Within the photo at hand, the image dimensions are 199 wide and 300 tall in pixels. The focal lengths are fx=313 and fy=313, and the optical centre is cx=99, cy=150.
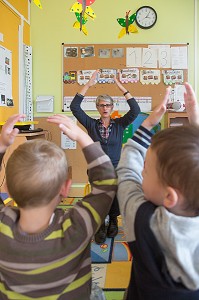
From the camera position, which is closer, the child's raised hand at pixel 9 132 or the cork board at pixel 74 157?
the child's raised hand at pixel 9 132

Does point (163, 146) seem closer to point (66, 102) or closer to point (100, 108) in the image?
point (100, 108)

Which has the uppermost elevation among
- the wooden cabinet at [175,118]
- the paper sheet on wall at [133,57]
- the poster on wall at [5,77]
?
the paper sheet on wall at [133,57]

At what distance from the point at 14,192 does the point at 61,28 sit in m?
3.96

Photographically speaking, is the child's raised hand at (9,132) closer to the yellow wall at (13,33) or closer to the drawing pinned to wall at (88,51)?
the yellow wall at (13,33)

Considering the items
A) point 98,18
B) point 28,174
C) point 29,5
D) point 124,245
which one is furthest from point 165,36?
point 28,174

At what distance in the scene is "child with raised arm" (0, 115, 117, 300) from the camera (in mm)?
711

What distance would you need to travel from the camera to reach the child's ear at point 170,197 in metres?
0.63

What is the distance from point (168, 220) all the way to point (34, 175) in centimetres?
31

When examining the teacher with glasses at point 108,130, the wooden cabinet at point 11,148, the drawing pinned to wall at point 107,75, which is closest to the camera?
the teacher with glasses at point 108,130

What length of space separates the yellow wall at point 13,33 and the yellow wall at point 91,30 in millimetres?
240

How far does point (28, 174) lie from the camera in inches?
27.8

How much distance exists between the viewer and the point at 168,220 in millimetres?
615

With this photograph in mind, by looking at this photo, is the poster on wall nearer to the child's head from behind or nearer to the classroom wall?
the classroom wall

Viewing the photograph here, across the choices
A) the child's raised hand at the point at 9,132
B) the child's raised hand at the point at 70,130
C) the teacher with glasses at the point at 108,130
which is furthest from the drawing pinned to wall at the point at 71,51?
the child's raised hand at the point at 70,130
